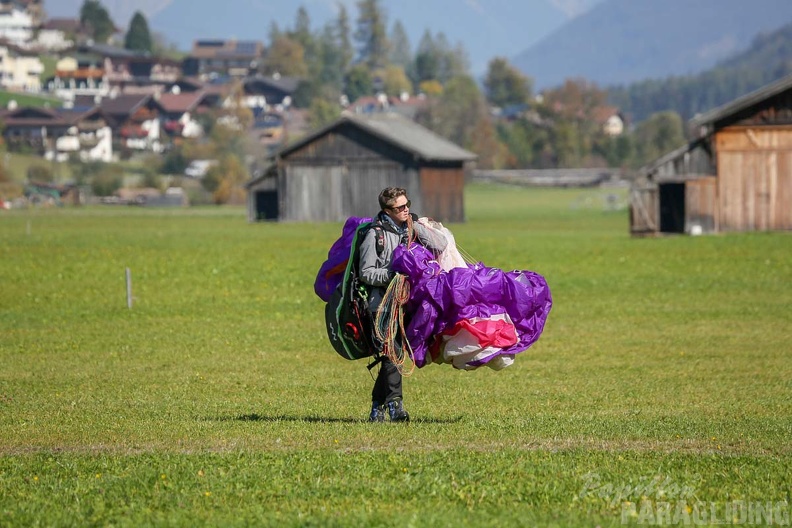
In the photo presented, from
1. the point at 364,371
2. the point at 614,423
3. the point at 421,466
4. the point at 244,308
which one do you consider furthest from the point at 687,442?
the point at 244,308

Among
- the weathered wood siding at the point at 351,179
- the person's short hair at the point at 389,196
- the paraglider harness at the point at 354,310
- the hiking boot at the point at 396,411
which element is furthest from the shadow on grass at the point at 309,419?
the weathered wood siding at the point at 351,179

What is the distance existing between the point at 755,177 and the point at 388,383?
131 ft

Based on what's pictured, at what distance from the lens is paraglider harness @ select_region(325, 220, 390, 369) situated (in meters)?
12.3

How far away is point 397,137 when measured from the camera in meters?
69.6

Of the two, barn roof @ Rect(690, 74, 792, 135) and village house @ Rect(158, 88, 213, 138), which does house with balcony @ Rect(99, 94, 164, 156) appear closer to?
village house @ Rect(158, 88, 213, 138)

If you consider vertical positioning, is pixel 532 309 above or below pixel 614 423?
above

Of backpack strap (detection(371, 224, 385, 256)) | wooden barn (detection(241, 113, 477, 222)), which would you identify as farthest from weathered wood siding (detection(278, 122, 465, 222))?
backpack strap (detection(371, 224, 385, 256))

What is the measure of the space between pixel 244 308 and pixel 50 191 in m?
78.1

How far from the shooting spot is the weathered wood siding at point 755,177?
163 ft

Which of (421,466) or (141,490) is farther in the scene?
(421,466)

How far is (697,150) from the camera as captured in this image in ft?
167

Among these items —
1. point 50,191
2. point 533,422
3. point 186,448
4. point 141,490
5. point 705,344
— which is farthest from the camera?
point 50,191

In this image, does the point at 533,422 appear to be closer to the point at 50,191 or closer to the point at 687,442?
the point at 687,442

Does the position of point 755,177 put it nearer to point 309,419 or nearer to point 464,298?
point 309,419
